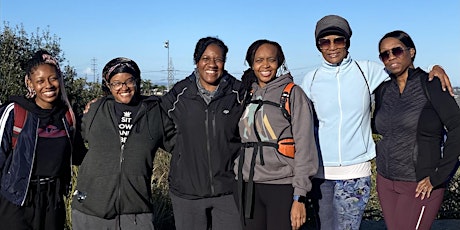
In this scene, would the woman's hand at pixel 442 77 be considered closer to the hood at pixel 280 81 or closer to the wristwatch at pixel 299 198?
the hood at pixel 280 81

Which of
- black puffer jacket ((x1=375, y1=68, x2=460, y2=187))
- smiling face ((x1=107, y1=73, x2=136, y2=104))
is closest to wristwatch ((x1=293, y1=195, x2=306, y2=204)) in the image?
black puffer jacket ((x1=375, y1=68, x2=460, y2=187))

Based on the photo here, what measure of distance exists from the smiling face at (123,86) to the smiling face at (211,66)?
2.00 feet

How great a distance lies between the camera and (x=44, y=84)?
4.15 m

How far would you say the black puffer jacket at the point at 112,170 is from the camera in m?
4.19

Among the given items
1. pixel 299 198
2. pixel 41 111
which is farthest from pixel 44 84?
pixel 299 198

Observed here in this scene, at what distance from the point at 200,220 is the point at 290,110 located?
121cm

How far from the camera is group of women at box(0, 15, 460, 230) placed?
4.09 m

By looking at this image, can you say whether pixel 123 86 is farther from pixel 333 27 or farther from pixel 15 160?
pixel 333 27

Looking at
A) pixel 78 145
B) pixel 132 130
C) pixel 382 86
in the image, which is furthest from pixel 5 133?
pixel 382 86

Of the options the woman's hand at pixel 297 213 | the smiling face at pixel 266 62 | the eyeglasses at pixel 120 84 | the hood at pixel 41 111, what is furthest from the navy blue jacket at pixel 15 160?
A: the woman's hand at pixel 297 213

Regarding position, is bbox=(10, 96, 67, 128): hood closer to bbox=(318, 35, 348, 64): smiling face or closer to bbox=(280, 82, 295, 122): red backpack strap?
bbox=(280, 82, 295, 122): red backpack strap

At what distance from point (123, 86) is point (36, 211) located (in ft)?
3.96

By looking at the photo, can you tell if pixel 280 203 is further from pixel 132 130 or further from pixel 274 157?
pixel 132 130

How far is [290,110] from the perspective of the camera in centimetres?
419
